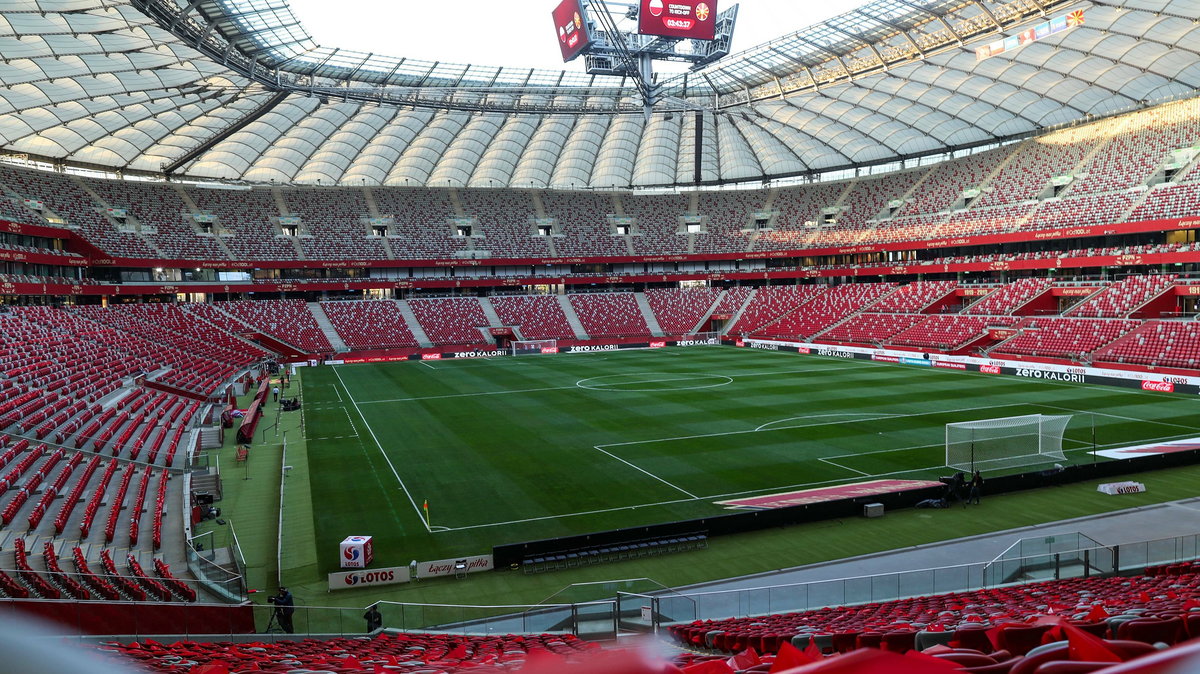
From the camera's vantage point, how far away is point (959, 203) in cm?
8038

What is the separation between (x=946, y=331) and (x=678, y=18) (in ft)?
122

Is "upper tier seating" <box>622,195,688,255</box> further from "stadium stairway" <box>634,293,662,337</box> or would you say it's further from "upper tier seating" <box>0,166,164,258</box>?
"upper tier seating" <box>0,166,164,258</box>

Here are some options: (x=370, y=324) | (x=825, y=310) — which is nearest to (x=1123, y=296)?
(x=825, y=310)

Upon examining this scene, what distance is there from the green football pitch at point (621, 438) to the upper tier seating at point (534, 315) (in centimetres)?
2653

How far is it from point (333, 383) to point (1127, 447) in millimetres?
52022

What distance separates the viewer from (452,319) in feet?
283

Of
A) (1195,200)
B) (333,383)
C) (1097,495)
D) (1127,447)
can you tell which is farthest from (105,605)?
(1195,200)

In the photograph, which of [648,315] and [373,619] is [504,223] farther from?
[373,619]

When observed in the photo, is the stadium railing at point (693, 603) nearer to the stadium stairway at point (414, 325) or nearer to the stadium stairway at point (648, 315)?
the stadium stairway at point (414, 325)

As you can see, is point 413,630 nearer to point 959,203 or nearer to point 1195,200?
point 1195,200

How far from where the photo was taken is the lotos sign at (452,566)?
69.1 ft

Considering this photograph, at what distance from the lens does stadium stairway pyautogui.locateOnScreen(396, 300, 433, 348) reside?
81.5m

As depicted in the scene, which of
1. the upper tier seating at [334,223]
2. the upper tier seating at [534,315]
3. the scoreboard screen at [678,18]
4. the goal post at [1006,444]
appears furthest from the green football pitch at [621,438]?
the upper tier seating at [334,223]

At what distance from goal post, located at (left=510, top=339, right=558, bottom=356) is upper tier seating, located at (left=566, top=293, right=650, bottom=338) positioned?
643 cm
